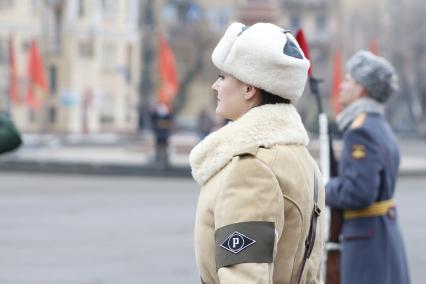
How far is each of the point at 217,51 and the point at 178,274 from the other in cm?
736

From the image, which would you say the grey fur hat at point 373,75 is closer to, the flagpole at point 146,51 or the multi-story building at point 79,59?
the multi-story building at point 79,59

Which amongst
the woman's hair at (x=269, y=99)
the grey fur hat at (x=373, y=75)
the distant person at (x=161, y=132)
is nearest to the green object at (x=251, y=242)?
the woman's hair at (x=269, y=99)

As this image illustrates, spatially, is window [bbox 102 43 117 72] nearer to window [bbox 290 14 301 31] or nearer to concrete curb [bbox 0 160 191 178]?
window [bbox 290 14 301 31]

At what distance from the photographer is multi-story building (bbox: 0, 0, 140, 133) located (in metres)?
63.3

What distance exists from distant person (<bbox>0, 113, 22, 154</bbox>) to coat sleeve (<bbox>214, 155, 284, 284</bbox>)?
8.99ft

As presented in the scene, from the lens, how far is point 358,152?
6.02 metres

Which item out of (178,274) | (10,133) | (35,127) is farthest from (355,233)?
(35,127)

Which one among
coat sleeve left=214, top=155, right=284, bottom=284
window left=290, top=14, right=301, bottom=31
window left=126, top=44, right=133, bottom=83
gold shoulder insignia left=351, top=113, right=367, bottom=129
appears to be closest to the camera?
coat sleeve left=214, top=155, right=284, bottom=284

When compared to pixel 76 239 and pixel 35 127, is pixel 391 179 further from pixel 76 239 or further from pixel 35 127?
pixel 35 127

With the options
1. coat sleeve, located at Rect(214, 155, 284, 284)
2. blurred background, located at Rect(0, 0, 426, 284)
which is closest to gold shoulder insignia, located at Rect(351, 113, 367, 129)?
coat sleeve, located at Rect(214, 155, 284, 284)

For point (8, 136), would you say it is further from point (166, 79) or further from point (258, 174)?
point (166, 79)

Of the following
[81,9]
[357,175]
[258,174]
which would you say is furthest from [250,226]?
[81,9]

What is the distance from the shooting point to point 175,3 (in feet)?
257

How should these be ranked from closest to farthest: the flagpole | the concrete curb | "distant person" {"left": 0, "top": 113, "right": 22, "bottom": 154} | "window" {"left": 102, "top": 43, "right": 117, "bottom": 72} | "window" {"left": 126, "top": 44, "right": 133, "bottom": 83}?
"distant person" {"left": 0, "top": 113, "right": 22, "bottom": 154}
the concrete curb
"window" {"left": 102, "top": 43, "right": 117, "bottom": 72}
"window" {"left": 126, "top": 44, "right": 133, "bottom": 83}
the flagpole
